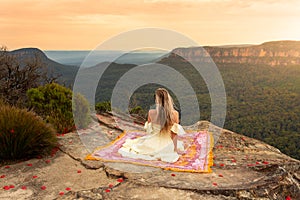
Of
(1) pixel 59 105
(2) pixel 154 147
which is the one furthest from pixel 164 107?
(1) pixel 59 105

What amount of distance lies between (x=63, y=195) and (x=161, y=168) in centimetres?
150

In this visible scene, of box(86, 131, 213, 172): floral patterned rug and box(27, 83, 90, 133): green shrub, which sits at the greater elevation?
box(27, 83, 90, 133): green shrub

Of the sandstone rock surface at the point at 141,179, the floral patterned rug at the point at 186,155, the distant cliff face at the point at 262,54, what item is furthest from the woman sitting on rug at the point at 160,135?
the distant cliff face at the point at 262,54

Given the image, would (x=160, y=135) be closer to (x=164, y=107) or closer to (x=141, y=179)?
(x=164, y=107)

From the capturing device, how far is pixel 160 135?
16.3 feet

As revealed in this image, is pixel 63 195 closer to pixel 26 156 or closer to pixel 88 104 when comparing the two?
pixel 26 156

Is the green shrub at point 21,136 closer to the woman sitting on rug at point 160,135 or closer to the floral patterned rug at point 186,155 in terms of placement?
the floral patterned rug at point 186,155

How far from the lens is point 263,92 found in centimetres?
2842

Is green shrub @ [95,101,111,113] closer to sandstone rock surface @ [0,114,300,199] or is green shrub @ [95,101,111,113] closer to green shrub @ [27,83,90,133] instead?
green shrub @ [27,83,90,133]

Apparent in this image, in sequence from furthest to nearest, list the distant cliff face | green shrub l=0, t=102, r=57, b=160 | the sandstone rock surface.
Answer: the distant cliff face < green shrub l=0, t=102, r=57, b=160 < the sandstone rock surface

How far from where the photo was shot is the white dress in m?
4.73

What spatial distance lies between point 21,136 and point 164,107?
93.8 inches

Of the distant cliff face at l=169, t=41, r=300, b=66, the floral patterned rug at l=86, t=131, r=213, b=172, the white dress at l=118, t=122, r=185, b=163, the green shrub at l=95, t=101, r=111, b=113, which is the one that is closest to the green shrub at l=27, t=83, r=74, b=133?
the floral patterned rug at l=86, t=131, r=213, b=172

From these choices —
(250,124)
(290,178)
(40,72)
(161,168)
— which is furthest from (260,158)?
(250,124)
